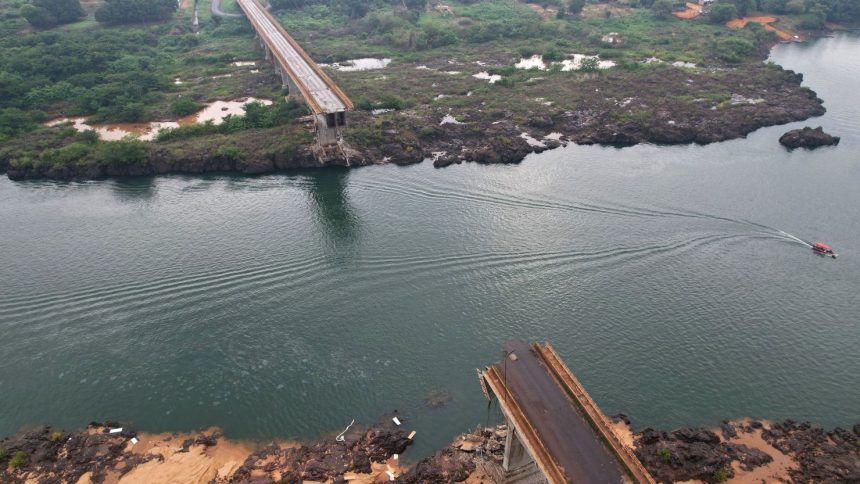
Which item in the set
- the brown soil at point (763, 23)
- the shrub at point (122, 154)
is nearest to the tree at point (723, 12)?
the brown soil at point (763, 23)

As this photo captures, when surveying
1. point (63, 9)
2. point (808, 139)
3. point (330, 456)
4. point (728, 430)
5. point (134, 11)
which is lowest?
point (330, 456)

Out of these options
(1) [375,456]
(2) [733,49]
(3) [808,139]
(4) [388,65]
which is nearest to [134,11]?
(4) [388,65]

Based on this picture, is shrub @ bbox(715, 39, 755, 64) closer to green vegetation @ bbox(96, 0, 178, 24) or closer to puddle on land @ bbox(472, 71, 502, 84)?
puddle on land @ bbox(472, 71, 502, 84)

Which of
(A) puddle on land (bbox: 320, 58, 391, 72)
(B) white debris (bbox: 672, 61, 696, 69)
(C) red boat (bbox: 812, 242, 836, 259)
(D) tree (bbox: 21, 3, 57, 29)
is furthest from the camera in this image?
(D) tree (bbox: 21, 3, 57, 29)

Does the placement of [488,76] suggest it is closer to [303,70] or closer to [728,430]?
[303,70]

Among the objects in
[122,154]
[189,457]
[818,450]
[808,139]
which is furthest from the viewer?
[808,139]

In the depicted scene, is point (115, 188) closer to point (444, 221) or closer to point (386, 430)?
point (444, 221)

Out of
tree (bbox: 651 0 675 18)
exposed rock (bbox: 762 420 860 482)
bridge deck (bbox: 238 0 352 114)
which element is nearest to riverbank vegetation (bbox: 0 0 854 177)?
tree (bbox: 651 0 675 18)
